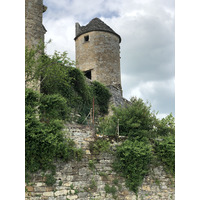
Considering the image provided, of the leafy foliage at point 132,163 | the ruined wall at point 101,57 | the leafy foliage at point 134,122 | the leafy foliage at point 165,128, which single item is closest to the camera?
the leafy foliage at point 132,163

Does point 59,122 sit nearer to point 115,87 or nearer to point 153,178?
point 153,178

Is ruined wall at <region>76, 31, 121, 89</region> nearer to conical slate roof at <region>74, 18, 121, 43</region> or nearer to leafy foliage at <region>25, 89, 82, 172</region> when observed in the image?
conical slate roof at <region>74, 18, 121, 43</region>

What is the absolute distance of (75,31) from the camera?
24984 mm

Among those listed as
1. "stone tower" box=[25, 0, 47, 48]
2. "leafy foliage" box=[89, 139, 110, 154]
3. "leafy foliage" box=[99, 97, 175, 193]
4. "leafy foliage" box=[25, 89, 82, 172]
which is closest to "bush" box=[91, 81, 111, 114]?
"leafy foliage" box=[99, 97, 175, 193]

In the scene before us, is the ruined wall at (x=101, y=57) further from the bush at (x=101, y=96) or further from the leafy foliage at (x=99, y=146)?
the leafy foliage at (x=99, y=146)

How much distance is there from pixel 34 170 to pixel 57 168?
82 centimetres

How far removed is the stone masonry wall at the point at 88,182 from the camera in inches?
313

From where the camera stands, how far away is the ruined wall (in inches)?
856

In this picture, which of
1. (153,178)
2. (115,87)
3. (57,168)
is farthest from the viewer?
(115,87)

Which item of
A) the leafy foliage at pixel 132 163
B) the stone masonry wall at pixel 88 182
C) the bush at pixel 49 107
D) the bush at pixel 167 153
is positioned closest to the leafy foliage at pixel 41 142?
the stone masonry wall at pixel 88 182

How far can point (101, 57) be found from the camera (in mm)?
22031

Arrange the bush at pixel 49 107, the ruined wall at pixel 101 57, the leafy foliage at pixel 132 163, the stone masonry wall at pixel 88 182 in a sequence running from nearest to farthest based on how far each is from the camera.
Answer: the stone masonry wall at pixel 88 182
the bush at pixel 49 107
the leafy foliage at pixel 132 163
the ruined wall at pixel 101 57
